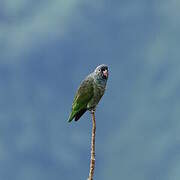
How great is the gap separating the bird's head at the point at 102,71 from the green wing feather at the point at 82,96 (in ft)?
2.10

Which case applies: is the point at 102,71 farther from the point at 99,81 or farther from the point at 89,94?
the point at 89,94

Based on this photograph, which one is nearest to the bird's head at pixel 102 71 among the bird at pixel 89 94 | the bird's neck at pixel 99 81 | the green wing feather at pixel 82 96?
the bird at pixel 89 94

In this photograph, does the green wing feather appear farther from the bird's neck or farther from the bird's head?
the bird's head

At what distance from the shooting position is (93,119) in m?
8.94

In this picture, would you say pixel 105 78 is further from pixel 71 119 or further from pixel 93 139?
pixel 93 139

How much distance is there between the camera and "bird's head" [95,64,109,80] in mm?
12320

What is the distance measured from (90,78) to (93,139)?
6268 mm

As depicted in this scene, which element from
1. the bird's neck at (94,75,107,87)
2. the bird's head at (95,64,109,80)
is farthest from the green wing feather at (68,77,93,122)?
the bird's head at (95,64,109,80)

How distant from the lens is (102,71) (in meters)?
12.4

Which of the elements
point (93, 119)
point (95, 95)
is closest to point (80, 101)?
point (95, 95)

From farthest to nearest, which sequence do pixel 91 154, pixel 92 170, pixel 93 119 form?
pixel 93 119
pixel 91 154
pixel 92 170

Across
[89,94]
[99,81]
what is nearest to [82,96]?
[89,94]

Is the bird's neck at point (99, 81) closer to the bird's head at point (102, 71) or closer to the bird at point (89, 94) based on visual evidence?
the bird at point (89, 94)

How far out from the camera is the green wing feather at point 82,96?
525 inches
